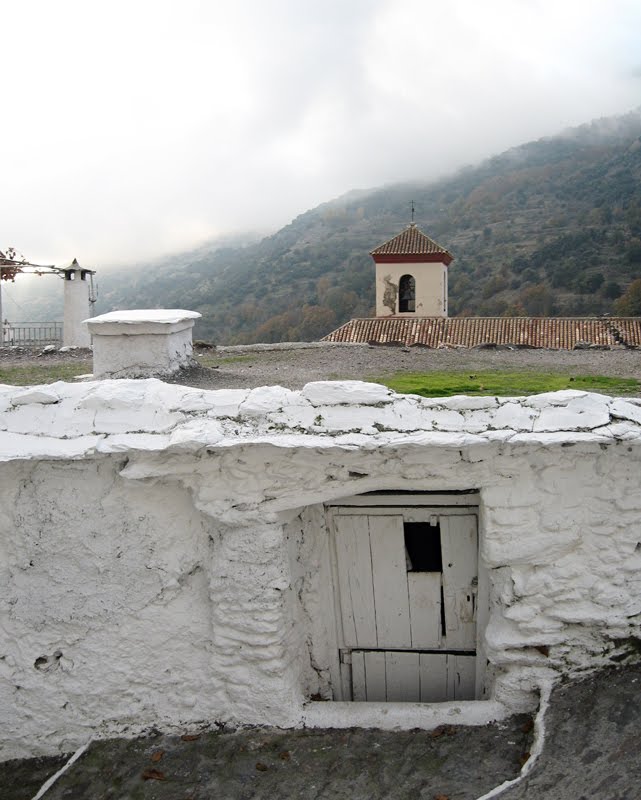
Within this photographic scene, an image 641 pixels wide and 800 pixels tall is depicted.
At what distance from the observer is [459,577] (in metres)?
4.99

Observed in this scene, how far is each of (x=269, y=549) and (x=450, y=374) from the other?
2.62 meters

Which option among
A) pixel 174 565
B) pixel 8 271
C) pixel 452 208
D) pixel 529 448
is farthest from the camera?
pixel 452 208

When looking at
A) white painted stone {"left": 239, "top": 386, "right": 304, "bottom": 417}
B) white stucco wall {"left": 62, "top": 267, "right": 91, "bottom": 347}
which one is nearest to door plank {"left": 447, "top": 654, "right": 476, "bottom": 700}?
white painted stone {"left": 239, "top": 386, "right": 304, "bottom": 417}

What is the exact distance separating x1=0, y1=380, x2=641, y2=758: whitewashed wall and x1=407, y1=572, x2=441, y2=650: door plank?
440mm

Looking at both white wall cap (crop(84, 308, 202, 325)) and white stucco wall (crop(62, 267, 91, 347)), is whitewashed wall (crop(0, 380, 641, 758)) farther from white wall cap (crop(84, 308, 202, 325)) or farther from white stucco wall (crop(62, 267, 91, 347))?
white stucco wall (crop(62, 267, 91, 347))

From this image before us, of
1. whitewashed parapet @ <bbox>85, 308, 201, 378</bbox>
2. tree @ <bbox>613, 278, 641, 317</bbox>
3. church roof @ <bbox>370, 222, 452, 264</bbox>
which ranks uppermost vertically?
church roof @ <bbox>370, 222, 452, 264</bbox>

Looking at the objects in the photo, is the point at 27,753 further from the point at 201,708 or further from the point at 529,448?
the point at 529,448

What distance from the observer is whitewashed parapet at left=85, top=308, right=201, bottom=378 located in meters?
6.65

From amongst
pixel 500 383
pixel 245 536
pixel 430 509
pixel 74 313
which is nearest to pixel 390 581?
pixel 430 509

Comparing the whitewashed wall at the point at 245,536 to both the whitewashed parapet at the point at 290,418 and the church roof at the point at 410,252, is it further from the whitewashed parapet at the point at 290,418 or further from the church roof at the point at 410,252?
the church roof at the point at 410,252

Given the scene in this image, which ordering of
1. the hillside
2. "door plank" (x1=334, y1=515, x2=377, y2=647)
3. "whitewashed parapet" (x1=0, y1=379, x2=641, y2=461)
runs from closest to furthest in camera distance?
"whitewashed parapet" (x1=0, y1=379, x2=641, y2=461), "door plank" (x1=334, y1=515, x2=377, y2=647), the hillside

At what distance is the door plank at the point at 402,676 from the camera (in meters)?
5.17

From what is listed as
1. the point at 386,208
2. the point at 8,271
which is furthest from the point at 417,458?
the point at 386,208

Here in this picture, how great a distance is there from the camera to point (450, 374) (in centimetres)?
655
